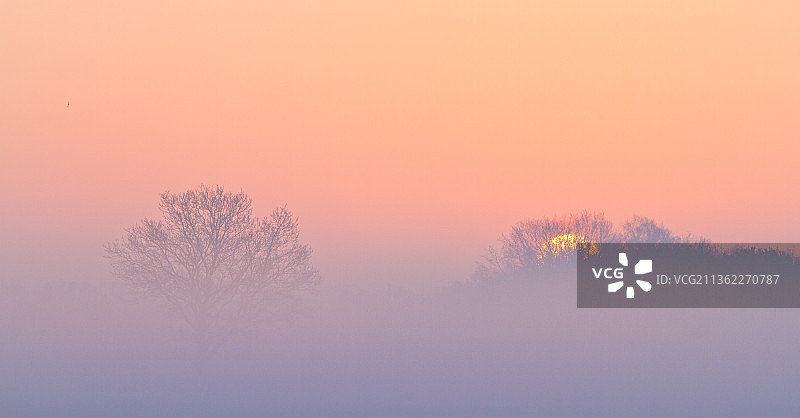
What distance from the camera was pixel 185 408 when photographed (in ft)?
123

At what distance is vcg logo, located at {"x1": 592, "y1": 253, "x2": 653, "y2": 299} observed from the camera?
52.7 m

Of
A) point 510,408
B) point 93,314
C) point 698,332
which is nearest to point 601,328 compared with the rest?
point 698,332

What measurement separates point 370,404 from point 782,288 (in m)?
30.6

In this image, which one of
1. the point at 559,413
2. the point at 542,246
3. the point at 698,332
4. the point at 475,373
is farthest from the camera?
the point at 542,246

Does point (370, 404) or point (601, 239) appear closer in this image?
point (370, 404)

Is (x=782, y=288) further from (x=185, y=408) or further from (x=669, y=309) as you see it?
(x=185, y=408)

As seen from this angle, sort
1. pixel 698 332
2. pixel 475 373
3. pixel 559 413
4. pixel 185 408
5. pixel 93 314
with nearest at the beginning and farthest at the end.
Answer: pixel 559 413
pixel 185 408
pixel 475 373
pixel 698 332
pixel 93 314
